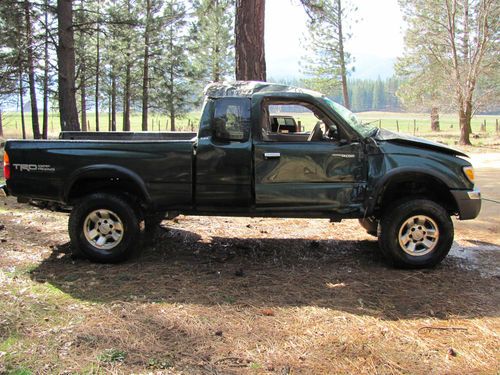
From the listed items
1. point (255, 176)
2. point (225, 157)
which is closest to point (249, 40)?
point (225, 157)

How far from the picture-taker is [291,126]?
23.0 feet

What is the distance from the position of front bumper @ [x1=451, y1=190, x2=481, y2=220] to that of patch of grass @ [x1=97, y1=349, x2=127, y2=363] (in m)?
3.88

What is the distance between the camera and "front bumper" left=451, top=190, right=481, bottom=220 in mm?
5242

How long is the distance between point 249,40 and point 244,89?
4.01 m

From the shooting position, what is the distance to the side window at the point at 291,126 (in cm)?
547

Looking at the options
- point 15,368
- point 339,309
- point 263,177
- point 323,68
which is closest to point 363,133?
point 263,177

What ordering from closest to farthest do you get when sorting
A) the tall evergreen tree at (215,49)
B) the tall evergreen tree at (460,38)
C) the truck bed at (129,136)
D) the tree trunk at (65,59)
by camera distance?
the truck bed at (129,136) < the tree trunk at (65,59) < the tall evergreen tree at (460,38) < the tall evergreen tree at (215,49)

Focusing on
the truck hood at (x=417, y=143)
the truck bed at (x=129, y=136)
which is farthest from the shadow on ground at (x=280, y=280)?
the truck bed at (x=129, y=136)

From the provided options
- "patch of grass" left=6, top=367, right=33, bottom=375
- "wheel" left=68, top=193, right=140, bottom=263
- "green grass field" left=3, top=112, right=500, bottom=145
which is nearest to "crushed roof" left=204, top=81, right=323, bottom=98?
"green grass field" left=3, top=112, right=500, bottom=145

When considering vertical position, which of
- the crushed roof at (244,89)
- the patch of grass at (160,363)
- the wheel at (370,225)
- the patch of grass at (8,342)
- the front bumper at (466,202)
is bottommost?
the patch of grass at (160,363)

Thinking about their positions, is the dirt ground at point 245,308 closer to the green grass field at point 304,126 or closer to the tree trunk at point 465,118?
the green grass field at point 304,126

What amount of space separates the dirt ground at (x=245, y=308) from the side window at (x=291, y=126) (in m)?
1.47

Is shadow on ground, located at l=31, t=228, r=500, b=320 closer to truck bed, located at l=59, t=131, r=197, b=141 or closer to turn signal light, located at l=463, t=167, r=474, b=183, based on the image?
turn signal light, located at l=463, t=167, r=474, b=183

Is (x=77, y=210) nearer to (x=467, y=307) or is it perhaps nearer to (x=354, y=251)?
(x=354, y=251)
